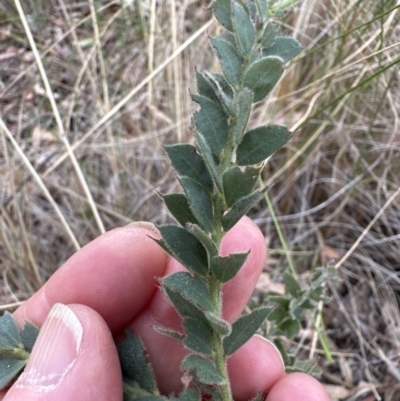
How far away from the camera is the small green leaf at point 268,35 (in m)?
0.69

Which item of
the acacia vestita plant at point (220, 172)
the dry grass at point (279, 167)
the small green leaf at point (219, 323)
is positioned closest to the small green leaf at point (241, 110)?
the acacia vestita plant at point (220, 172)

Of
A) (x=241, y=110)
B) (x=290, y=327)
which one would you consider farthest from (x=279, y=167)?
(x=241, y=110)

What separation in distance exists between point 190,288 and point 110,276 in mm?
406

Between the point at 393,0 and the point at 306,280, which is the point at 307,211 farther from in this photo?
the point at 393,0

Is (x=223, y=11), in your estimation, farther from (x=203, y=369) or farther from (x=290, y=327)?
(x=290, y=327)

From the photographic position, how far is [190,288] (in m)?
0.70

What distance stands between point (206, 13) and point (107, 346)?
1.65 metres

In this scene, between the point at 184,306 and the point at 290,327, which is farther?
the point at 290,327

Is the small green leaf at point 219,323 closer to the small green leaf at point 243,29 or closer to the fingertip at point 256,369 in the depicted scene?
the small green leaf at point 243,29

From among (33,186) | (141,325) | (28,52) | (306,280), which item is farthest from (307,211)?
(28,52)

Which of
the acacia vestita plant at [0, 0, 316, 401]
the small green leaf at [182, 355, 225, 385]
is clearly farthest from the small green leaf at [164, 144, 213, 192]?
the small green leaf at [182, 355, 225, 385]

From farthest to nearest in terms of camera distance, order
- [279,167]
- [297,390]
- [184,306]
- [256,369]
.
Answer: [279,167]
[256,369]
[297,390]
[184,306]

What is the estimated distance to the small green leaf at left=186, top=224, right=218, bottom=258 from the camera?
2.07 ft

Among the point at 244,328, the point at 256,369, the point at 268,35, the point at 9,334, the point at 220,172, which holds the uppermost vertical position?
the point at 268,35
